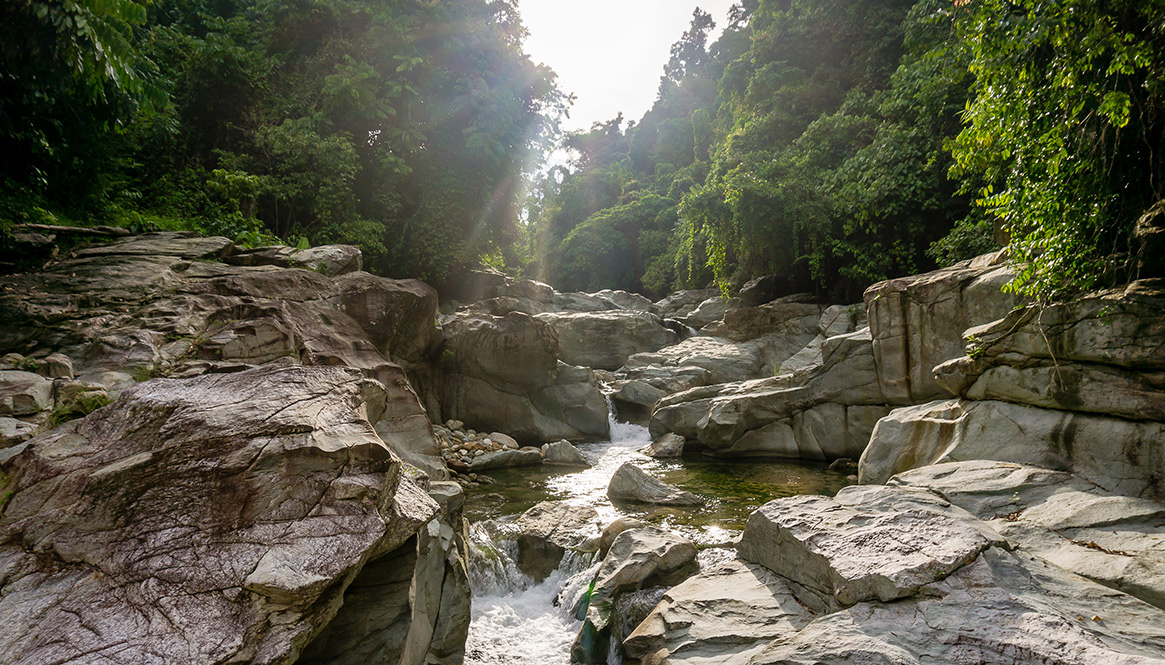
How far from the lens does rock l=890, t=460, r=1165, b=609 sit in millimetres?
3818

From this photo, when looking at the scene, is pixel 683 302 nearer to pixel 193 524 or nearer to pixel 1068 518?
pixel 1068 518

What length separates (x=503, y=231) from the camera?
21.5 m

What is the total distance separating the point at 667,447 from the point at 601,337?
982 cm

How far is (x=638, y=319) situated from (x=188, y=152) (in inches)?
673

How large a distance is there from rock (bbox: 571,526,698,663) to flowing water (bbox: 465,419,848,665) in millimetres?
259

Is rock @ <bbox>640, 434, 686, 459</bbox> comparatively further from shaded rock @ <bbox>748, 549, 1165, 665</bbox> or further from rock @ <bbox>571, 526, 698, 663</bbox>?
shaded rock @ <bbox>748, 549, 1165, 665</bbox>

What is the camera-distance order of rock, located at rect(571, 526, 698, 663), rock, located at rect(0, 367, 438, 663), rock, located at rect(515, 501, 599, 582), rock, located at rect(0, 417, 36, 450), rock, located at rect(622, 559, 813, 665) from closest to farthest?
rock, located at rect(0, 367, 438, 663), rock, located at rect(0, 417, 36, 450), rock, located at rect(622, 559, 813, 665), rock, located at rect(571, 526, 698, 663), rock, located at rect(515, 501, 599, 582)

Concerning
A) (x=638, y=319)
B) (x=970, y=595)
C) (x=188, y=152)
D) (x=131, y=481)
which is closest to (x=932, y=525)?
(x=970, y=595)

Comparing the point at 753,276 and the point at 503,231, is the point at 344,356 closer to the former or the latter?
the point at 503,231

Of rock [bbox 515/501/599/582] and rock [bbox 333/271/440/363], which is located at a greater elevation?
rock [bbox 333/271/440/363]

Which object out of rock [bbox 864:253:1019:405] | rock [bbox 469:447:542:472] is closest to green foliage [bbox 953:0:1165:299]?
rock [bbox 864:253:1019:405]

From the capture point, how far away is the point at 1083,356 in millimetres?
5848

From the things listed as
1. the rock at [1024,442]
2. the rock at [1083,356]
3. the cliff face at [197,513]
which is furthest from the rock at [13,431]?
the rock at [1083,356]

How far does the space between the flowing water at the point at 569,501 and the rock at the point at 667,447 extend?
0.27m
